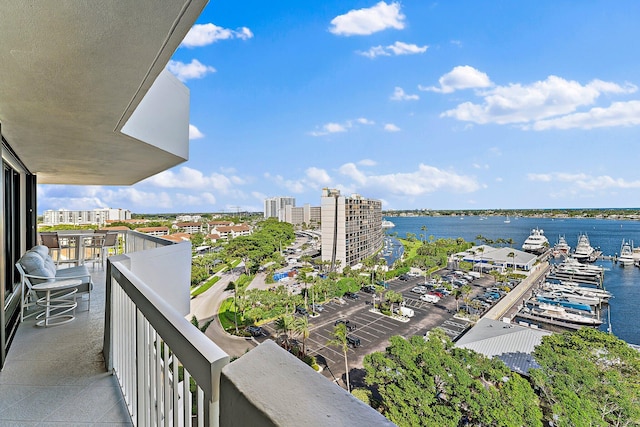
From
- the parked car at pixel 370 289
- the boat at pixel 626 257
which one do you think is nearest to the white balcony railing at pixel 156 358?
the parked car at pixel 370 289

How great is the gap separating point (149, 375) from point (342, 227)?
3346cm

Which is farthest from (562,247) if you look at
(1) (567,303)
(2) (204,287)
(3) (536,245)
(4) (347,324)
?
(2) (204,287)

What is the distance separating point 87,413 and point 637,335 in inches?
1118

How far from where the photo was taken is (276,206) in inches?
2638

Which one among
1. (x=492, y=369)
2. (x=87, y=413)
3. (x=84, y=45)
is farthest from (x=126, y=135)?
(x=492, y=369)

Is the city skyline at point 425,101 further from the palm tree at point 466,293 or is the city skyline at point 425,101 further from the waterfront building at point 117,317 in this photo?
the waterfront building at point 117,317

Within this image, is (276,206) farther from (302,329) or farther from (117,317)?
(117,317)

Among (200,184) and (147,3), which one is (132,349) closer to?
(147,3)

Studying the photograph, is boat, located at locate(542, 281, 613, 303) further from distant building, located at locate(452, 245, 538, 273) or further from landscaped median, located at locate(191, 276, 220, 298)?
landscaped median, located at locate(191, 276, 220, 298)

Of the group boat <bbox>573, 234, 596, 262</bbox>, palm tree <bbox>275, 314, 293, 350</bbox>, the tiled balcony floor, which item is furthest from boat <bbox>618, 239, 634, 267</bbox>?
the tiled balcony floor

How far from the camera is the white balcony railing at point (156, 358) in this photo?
780mm

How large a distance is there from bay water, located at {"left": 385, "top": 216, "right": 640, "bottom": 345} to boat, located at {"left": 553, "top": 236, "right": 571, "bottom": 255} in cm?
122

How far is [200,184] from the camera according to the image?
4762cm

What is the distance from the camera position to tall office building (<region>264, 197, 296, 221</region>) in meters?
66.4
